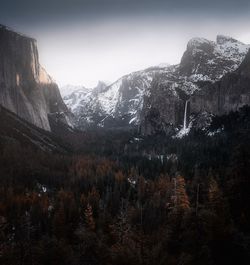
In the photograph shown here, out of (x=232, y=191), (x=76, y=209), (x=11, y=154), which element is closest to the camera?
(x=232, y=191)

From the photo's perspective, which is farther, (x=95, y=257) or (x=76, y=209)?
(x=76, y=209)

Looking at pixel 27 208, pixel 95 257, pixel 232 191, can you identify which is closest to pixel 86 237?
pixel 95 257

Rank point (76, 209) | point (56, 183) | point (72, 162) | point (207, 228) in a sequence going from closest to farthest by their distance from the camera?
point (207, 228) < point (76, 209) < point (56, 183) < point (72, 162)

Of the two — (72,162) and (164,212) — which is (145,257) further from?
(72,162)

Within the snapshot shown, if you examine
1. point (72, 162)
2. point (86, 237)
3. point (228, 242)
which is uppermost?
point (228, 242)

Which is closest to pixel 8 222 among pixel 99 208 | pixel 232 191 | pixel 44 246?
pixel 99 208

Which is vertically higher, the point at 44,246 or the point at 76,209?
the point at 44,246

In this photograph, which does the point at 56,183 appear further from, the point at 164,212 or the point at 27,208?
the point at 164,212
